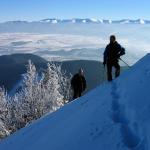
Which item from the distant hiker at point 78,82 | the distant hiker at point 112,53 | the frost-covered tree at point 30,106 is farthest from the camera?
the frost-covered tree at point 30,106

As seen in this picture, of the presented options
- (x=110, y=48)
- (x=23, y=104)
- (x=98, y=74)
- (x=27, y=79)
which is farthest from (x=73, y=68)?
(x=110, y=48)

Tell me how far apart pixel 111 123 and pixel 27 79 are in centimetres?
4871

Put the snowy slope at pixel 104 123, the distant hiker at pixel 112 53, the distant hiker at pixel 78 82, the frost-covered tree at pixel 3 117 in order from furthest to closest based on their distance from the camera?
the frost-covered tree at pixel 3 117
the distant hiker at pixel 78 82
the distant hiker at pixel 112 53
the snowy slope at pixel 104 123

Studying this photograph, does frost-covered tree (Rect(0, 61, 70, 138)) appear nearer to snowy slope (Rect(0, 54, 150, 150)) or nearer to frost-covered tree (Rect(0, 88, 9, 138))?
frost-covered tree (Rect(0, 88, 9, 138))

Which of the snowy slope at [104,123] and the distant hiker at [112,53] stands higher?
the distant hiker at [112,53]

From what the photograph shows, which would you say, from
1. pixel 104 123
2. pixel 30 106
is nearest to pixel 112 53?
pixel 104 123

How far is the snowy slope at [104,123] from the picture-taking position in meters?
12.3

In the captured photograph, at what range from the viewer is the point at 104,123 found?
13703 mm

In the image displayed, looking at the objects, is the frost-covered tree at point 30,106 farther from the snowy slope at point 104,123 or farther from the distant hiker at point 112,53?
the snowy slope at point 104,123

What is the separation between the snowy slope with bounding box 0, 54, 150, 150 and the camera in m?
12.3

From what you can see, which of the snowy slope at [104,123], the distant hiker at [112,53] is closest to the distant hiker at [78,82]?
the distant hiker at [112,53]

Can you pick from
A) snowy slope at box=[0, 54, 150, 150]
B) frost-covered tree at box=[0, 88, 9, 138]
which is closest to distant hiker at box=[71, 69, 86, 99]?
snowy slope at box=[0, 54, 150, 150]

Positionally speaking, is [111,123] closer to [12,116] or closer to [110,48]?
[110,48]

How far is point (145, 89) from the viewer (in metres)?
14.6
